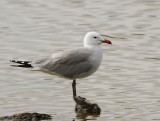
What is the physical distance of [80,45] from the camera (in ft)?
45.4

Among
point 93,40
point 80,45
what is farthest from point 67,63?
point 80,45

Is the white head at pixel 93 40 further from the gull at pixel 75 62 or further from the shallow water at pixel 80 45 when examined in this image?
the shallow water at pixel 80 45

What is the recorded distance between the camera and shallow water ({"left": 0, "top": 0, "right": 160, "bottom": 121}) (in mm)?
9922

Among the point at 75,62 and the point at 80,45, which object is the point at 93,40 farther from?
the point at 80,45

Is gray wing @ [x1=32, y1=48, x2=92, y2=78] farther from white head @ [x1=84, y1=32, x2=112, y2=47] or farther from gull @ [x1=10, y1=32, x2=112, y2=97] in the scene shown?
white head @ [x1=84, y1=32, x2=112, y2=47]

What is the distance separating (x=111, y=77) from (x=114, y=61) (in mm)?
1100

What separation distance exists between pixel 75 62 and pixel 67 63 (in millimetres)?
133

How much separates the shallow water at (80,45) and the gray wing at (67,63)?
670 mm

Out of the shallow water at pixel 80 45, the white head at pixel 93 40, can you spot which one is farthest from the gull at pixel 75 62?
the shallow water at pixel 80 45

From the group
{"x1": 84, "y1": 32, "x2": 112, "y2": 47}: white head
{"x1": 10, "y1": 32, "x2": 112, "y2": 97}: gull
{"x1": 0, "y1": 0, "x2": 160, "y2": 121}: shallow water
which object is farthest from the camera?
{"x1": 0, "y1": 0, "x2": 160, "y2": 121}: shallow water

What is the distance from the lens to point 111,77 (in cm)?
1163

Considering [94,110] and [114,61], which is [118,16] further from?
[94,110]

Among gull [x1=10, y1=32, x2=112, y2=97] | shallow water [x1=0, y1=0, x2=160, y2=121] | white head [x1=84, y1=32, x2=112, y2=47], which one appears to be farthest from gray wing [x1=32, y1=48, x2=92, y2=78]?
shallow water [x1=0, y1=0, x2=160, y2=121]

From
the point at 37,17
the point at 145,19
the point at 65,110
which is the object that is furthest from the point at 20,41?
the point at 65,110
